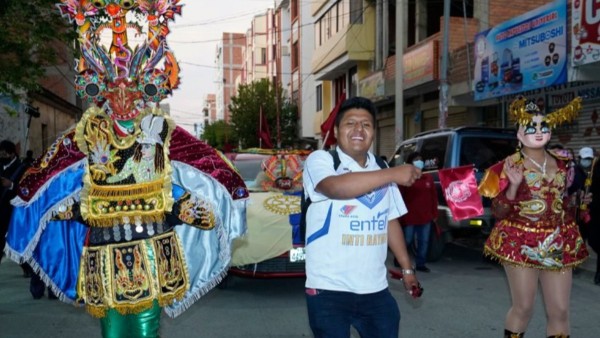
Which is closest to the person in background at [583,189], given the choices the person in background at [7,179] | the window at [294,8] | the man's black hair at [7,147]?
the person in background at [7,179]

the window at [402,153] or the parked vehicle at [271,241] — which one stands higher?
the window at [402,153]

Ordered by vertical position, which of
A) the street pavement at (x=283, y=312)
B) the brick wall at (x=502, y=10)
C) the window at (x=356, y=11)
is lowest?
the street pavement at (x=283, y=312)

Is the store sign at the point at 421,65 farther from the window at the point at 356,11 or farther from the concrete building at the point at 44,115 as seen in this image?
the concrete building at the point at 44,115

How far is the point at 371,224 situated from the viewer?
11.0 feet

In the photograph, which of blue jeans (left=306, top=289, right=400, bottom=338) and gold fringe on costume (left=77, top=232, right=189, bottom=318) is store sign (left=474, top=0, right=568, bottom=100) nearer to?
blue jeans (left=306, top=289, right=400, bottom=338)

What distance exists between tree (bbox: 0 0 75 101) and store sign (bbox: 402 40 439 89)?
11.8 metres

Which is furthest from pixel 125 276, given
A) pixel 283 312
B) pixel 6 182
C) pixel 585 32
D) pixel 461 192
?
pixel 585 32

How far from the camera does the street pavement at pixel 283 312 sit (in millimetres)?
6121

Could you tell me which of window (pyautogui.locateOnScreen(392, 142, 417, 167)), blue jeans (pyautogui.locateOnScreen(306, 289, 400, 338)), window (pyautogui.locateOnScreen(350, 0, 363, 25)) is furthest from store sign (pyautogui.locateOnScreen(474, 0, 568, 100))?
window (pyautogui.locateOnScreen(350, 0, 363, 25))

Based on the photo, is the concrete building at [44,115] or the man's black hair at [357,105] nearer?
the man's black hair at [357,105]

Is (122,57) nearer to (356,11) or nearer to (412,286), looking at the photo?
(412,286)

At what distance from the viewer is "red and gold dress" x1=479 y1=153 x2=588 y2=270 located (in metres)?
4.38

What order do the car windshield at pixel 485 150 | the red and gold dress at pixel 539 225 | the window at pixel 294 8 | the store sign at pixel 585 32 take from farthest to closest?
1. the window at pixel 294 8
2. the store sign at pixel 585 32
3. the car windshield at pixel 485 150
4. the red and gold dress at pixel 539 225

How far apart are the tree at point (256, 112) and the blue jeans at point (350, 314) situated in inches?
1699
